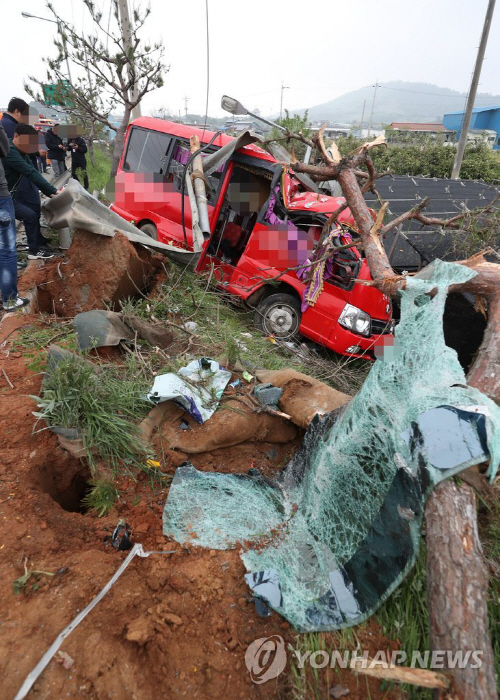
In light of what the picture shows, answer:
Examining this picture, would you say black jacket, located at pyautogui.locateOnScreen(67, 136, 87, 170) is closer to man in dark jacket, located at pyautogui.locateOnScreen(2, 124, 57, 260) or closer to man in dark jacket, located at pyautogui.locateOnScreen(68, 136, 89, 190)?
man in dark jacket, located at pyautogui.locateOnScreen(68, 136, 89, 190)

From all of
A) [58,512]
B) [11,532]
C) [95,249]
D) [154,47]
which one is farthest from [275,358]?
[154,47]

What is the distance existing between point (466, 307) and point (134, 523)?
309 centimetres

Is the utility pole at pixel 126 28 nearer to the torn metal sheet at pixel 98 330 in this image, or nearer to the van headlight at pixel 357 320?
the torn metal sheet at pixel 98 330

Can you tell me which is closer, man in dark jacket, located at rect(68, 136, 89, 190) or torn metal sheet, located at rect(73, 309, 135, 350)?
torn metal sheet, located at rect(73, 309, 135, 350)

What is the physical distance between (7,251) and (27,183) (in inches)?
62.6

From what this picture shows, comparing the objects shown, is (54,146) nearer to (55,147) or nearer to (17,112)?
(55,147)

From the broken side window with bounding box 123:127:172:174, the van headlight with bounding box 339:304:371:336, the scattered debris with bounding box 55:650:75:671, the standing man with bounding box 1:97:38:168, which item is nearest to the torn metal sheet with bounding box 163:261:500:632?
the scattered debris with bounding box 55:650:75:671

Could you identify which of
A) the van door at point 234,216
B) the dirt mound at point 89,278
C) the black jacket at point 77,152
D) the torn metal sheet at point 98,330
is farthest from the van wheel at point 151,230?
the black jacket at point 77,152

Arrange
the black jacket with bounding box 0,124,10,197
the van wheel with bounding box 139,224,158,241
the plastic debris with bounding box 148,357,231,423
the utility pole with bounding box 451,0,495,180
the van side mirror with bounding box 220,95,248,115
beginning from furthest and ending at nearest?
the utility pole with bounding box 451,0,495,180, the van wheel with bounding box 139,224,158,241, the van side mirror with bounding box 220,95,248,115, the black jacket with bounding box 0,124,10,197, the plastic debris with bounding box 148,357,231,423

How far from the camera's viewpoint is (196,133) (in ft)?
20.0

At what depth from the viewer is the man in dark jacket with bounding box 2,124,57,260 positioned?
4.49 metres
